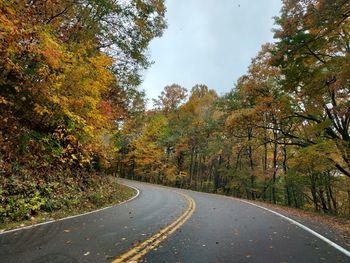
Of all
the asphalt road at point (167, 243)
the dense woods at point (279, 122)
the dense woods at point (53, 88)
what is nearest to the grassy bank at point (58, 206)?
the dense woods at point (53, 88)

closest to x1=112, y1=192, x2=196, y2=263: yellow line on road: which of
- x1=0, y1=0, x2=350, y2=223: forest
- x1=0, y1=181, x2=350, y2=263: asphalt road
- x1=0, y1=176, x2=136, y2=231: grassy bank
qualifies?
x1=0, y1=181, x2=350, y2=263: asphalt road

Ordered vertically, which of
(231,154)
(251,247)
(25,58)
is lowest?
(251,247)

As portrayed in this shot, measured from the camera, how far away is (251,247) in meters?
6.63

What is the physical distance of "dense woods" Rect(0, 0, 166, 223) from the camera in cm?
984

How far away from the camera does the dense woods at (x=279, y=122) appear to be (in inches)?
438

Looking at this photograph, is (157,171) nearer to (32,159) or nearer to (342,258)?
(32,159)

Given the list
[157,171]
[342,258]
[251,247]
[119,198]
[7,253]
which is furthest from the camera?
[157,171]

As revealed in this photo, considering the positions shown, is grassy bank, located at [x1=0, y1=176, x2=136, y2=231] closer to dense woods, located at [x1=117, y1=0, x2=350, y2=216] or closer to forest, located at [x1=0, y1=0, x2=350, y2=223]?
forest, located at [x1=0, y1=0, x2=350, y2=223]

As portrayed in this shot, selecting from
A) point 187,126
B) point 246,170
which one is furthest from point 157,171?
point 246,170

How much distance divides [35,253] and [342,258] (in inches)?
216

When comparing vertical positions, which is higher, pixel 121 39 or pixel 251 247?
pixel 121 39

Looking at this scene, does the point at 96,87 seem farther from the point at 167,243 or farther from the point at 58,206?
the point at 167,243

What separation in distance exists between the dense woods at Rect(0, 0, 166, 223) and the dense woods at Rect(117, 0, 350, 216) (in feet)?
23.7

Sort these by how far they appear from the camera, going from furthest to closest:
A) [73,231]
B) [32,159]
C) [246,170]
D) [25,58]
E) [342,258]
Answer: [246,170] < [32,159] < [25,58] < [73,231] < [342,258]
